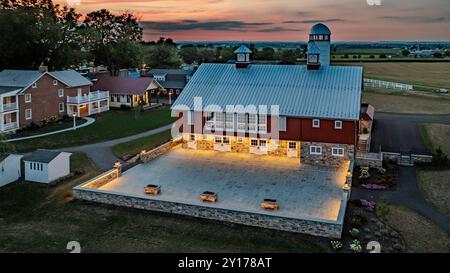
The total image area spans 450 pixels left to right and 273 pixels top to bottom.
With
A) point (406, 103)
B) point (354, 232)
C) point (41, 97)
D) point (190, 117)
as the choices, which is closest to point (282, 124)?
point (190, 117)

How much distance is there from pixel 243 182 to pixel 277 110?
8.22 metres

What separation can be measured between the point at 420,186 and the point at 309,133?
875 cm

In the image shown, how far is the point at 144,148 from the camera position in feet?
127

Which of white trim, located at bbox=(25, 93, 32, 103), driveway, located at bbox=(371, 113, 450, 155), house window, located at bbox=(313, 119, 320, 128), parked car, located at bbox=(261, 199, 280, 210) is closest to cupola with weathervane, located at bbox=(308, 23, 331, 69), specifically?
house window, located at bbox=(313, 119, 320, 128)

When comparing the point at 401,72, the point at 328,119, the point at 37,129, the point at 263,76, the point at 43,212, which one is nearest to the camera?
the point at 43,212

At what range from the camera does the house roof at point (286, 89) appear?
33031 mm

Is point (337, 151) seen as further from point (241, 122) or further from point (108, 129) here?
point (108, 129)

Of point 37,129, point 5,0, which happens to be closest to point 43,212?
point 37,129

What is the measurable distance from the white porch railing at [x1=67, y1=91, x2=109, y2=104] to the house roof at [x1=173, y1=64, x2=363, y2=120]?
21.0m

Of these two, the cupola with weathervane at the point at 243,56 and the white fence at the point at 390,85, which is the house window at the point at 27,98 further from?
the white fence at the point at 390,85

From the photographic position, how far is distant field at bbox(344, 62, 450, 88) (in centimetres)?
9251

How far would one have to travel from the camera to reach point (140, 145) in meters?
39.7

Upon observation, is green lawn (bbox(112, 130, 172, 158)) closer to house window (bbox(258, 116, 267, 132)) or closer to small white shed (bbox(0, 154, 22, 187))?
small white shed (bbox(0, 154, 22, 187))

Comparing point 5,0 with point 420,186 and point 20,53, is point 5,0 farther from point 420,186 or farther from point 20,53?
point 420,186
